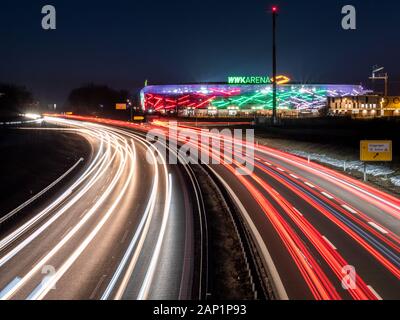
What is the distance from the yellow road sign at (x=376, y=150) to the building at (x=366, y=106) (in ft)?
239

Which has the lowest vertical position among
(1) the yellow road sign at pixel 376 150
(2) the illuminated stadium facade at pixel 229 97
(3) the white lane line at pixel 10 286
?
(3) the white lane line at pixel 10 286

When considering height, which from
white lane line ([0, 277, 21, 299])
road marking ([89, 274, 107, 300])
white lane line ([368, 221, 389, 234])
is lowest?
white lane line ([0, 277, 21, 299])

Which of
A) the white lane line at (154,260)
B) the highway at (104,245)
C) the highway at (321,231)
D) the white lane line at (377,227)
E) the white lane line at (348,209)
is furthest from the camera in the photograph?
the white lane line at (348,209)

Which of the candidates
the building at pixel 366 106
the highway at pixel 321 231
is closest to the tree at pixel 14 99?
the building at pixel 366 106

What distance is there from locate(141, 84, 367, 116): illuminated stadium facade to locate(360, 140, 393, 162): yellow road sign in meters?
141

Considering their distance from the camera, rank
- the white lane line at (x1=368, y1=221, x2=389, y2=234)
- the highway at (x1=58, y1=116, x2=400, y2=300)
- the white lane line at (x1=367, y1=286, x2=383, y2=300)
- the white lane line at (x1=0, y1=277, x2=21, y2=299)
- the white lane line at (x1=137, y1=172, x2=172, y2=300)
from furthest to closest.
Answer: the white lane line at (x1=368, y1=221, x2=389, y2=234) → the white lane line at (x1=0, y1=277, x2=21, y2=299) → the highway at (x1=58, y1=116, x2=400, y2=300) → the white lane line at (x1=137, y1=172, x2=172, y2=300) → the white lane line at (x1=367, y1=286, x2=383, y2=300)

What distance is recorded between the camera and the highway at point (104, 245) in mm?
14141

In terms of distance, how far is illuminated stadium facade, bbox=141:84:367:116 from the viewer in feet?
561

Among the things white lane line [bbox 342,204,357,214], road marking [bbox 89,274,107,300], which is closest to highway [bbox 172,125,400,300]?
white lane line [bbox 342,204,357,214]

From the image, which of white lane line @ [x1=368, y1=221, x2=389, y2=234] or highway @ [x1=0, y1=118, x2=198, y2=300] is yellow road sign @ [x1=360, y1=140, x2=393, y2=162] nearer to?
white lane line @ [x1=368, y1=221, x2=389, y2=234]

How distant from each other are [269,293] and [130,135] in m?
64.1

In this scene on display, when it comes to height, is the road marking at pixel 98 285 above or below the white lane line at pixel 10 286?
above

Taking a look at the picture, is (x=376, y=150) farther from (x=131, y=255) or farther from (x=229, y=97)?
(x=229, y=97)

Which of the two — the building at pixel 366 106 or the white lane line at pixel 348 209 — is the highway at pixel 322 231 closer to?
the white lane line at pixel 348 209
